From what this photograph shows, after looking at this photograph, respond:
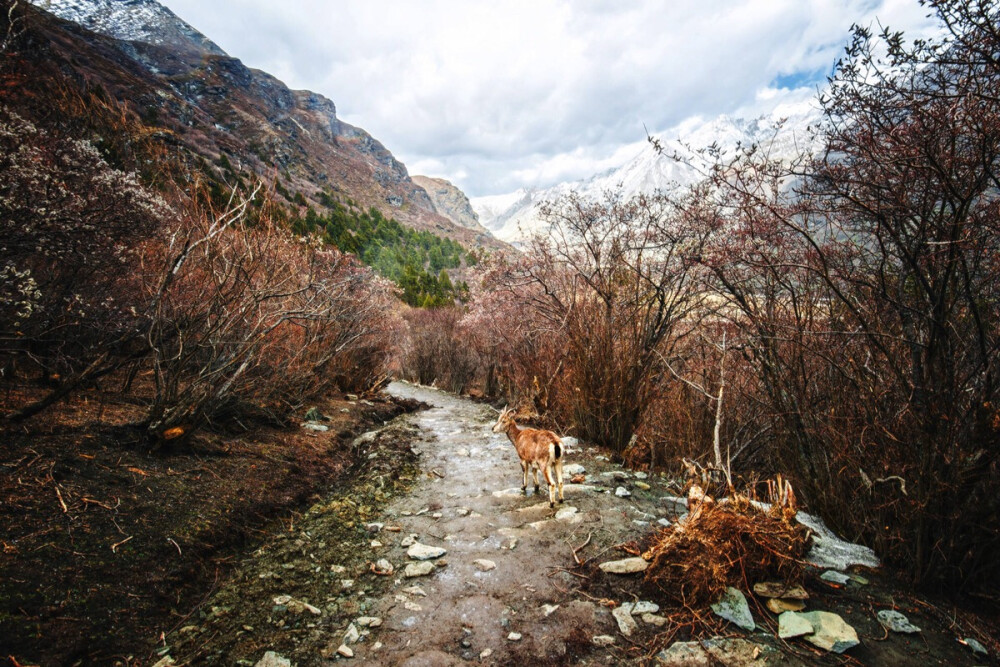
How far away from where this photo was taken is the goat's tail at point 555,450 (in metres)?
4.41

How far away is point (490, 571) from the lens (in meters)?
3.44

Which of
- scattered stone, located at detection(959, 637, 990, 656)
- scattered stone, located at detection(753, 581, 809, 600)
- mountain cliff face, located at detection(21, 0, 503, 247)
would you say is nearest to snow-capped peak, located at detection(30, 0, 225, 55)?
mountain cliff face, located at detection(21, 0, 503, 247)

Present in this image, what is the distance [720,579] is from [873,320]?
2.70 m

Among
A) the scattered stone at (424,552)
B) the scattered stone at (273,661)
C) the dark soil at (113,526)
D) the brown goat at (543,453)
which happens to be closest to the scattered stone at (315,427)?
the dark soil at (113,526)

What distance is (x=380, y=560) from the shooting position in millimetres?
3777

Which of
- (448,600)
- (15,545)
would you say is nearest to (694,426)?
(448,600)

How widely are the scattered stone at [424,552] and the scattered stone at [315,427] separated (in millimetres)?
5016

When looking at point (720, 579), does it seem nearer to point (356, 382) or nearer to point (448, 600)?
point (448, 600)

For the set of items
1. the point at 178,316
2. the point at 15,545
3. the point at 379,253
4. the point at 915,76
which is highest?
the point at 379,253

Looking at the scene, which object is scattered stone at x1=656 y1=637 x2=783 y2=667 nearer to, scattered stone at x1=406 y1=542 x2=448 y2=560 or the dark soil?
scattered stone at x1=406 y1=542 x2=448 y2=560

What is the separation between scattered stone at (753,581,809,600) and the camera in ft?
8.52

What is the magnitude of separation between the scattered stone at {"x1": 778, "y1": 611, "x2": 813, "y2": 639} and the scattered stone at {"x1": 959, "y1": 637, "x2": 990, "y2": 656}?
82cm

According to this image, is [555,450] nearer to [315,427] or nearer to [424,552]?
[424,552]

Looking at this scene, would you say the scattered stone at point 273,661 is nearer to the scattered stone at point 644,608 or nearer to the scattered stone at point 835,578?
the scattered stone at point 644,608
